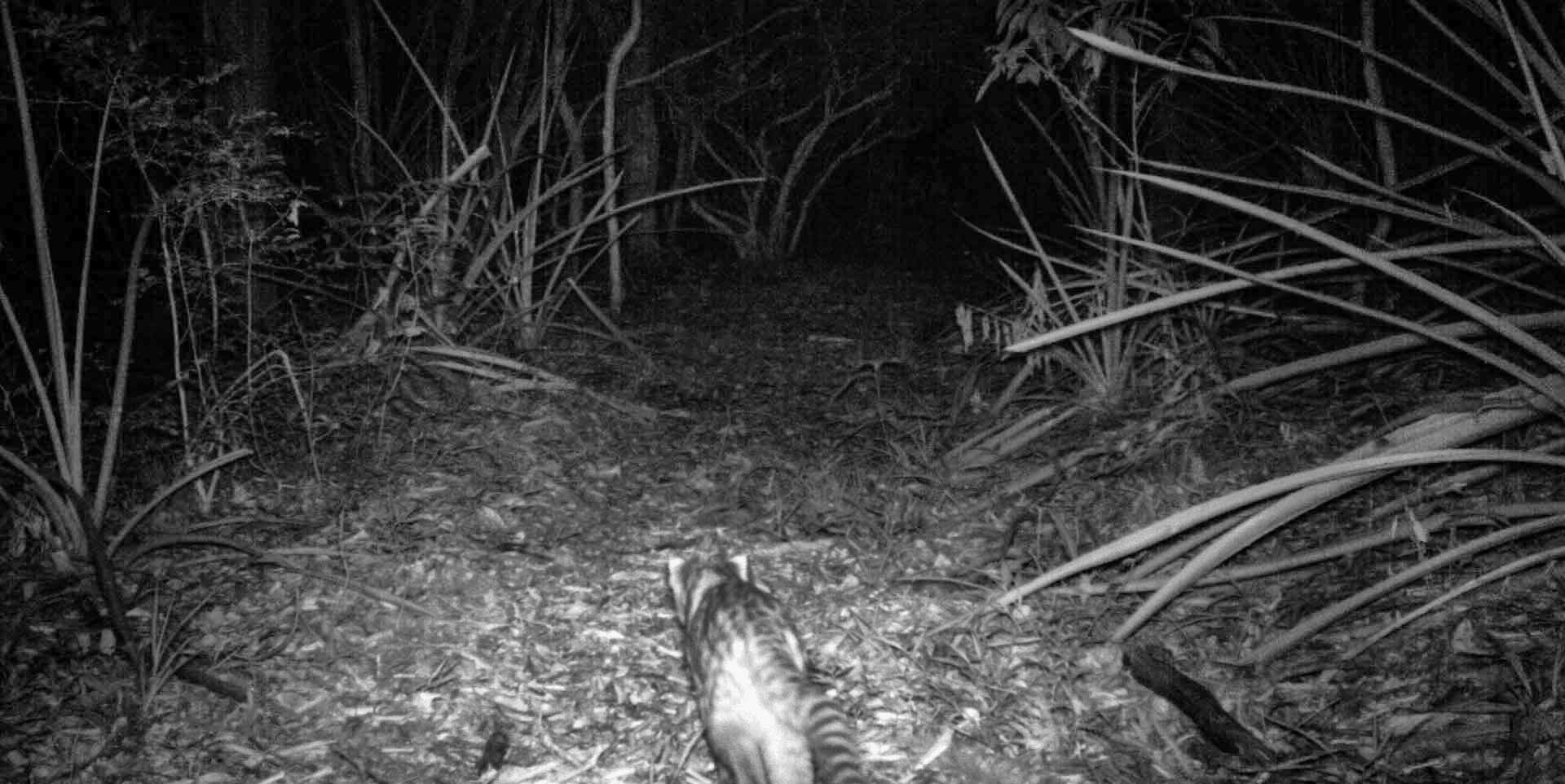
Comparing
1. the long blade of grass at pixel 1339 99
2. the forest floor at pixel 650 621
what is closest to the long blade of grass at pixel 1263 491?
the forest floor at pixel 650 621

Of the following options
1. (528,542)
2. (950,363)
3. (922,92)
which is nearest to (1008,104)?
(922,92)

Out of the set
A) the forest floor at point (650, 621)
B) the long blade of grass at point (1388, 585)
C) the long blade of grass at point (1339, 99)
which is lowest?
the forest floor at point (650, 621)

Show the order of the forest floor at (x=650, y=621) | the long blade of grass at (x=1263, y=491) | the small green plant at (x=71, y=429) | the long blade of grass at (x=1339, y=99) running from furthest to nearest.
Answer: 1. the small green plant at (x=71, y=429)
2. the forest floor at (x=650, y=621)
3. the long blade of grass at (x=1263, y=491)
4. the long blade of grass at (x=1339, y=99)

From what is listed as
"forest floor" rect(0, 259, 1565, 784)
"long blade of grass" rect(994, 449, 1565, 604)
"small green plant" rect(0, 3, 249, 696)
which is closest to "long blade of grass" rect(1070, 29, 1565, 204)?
"long blade of grass" rect(994, 449, 1565, 604)

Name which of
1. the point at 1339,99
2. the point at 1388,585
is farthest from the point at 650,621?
the point at 1339,99

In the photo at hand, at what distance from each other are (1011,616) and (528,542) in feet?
7.64

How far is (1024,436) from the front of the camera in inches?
216

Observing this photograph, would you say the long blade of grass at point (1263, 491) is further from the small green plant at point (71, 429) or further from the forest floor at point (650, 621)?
the small green plant at point (71, 429)

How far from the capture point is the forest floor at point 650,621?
317 cm

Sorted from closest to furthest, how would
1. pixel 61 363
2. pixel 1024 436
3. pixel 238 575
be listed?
pixel 61 363 < pixel 238 575 < pixel 1024 436

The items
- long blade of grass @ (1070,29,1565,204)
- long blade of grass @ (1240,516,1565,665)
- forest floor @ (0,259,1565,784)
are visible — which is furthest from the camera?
forest floor @ (0,259,1565,784)

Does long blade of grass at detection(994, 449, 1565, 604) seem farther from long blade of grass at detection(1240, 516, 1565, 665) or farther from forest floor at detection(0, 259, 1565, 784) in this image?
forest floor at detection(0, 259, 1565, 784)

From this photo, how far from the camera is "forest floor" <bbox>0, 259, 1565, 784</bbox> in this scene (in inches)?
125

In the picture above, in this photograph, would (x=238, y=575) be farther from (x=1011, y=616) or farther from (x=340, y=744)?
(x=1011, y=616)
